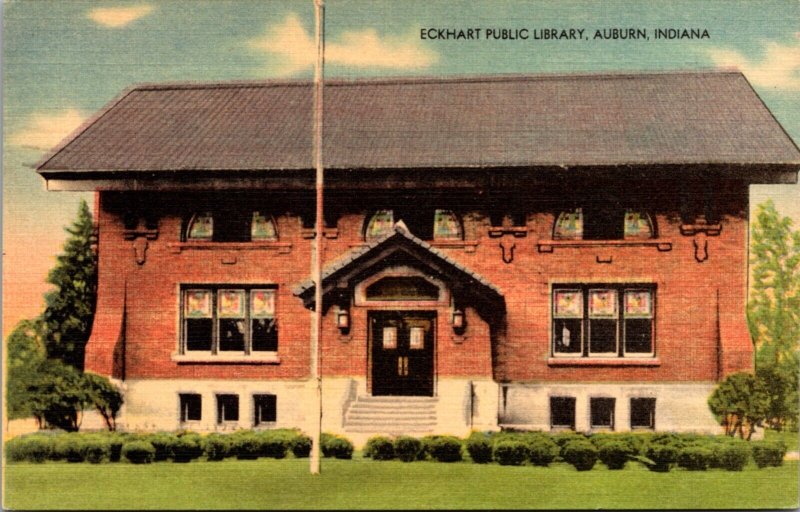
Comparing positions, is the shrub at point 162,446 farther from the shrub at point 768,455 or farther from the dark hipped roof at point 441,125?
the shrub at point 768,455

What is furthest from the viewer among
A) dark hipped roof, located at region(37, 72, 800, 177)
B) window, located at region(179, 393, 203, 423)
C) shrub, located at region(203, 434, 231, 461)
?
window, located at region(179, 393, 203, 423)

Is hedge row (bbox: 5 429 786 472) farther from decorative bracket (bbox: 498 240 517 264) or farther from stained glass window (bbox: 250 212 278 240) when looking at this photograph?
stained glass window (bbox: 250 212 278 240)

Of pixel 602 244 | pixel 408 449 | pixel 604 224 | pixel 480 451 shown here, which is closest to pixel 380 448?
pixel 408 449

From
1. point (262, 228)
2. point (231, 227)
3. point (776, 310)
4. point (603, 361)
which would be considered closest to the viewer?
point (776, 310)

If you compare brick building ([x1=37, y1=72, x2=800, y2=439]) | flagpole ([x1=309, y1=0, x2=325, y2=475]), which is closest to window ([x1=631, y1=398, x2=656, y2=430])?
brick building ([x1=37, y1=72, x2=800, y2=439])

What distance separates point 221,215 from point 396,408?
141 inches

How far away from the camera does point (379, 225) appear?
14867mm

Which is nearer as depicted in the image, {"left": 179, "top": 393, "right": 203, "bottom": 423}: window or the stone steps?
Answer: the stone steps

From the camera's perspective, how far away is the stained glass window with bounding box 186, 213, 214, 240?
584 inches

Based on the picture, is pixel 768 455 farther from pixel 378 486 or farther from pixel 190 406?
pixel 190 406

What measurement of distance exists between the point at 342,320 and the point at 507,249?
8.23ft

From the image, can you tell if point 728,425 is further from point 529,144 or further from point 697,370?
point 529,144

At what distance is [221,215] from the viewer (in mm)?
14852

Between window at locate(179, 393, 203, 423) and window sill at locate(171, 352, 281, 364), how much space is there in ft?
1.56
